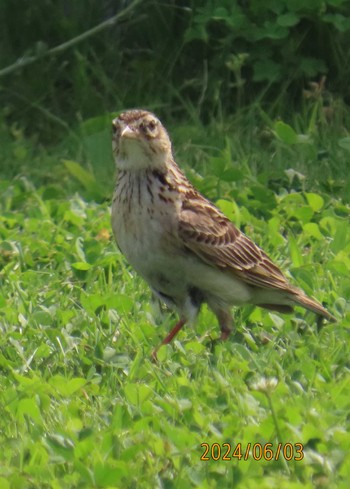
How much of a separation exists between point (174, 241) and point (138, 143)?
18.8 inches

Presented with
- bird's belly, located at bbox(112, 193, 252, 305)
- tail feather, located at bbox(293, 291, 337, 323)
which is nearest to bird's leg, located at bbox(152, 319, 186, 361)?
bird's belly, located at bbox(112, 193, 252, 305)

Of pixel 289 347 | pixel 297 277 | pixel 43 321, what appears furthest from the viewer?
pixel 297 277

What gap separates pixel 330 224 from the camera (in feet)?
23.5

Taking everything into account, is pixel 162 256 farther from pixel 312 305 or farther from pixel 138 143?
pixel 312 305

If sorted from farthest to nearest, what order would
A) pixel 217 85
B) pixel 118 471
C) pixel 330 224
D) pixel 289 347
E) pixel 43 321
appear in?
pixel 217 85, pixel 330 224, pixel 43 321, pixel 289 347, pixel 118 471

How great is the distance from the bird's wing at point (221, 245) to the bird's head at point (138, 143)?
0.79 feet

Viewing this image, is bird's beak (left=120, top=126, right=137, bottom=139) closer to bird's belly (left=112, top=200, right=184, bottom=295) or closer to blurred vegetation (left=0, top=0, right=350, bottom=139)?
bird's belly (left=112, top=200, right=184, bottom=295)

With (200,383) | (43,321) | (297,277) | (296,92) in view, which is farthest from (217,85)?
(200,383)

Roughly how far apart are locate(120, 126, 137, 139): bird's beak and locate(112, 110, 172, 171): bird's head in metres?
0.01

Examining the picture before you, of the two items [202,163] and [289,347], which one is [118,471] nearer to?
[289,347]

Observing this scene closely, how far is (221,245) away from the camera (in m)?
5.97

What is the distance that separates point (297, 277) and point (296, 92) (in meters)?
2.95

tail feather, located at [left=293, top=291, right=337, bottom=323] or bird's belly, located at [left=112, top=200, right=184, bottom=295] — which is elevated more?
bird's belly, located at [left=112, top=200, right=184, bottom=295]

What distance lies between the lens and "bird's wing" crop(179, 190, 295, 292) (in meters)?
5.79
